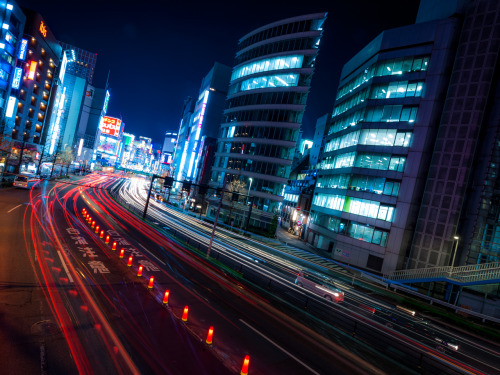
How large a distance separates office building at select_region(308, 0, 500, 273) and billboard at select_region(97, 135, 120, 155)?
171353 millimetres

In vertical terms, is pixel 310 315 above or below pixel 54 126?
below

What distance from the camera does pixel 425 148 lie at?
123 feet

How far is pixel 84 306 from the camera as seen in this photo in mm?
12648

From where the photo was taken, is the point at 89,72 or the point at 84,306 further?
the point at 89,72

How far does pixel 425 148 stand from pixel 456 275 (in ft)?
55.1

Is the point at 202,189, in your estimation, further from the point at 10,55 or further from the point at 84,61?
the point at 84,61

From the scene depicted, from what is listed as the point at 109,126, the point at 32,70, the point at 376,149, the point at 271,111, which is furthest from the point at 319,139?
the point at 109,126

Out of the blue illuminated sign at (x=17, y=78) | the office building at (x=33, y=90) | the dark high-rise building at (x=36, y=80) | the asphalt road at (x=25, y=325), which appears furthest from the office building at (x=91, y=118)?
the asphalt road at (x=25, y=325)

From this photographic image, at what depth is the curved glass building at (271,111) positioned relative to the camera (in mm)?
55844

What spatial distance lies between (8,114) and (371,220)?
7722cm

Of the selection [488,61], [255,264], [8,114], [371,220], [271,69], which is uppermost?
[271,69]

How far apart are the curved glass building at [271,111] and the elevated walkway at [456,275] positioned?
86.7 feet

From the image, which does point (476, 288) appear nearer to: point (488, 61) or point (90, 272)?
point (488, 61)

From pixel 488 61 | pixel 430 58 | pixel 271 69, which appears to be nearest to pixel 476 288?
pixel 488 61
